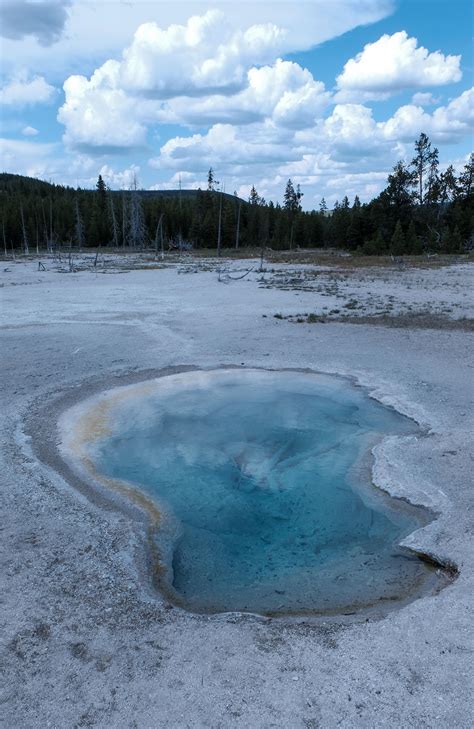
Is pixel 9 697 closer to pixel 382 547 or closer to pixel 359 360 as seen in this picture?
pixel 382 547

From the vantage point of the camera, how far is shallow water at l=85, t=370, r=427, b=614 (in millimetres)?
5082

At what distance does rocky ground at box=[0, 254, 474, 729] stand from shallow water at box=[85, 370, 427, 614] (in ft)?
1.08

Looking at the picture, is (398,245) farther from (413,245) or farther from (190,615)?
(190,615)

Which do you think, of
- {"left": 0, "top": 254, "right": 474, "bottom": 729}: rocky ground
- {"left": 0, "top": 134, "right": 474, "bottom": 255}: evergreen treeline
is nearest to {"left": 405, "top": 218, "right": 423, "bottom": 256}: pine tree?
{"left": 0, "top": 134, "right": 474, "bottom": 255}: evergreen treeline

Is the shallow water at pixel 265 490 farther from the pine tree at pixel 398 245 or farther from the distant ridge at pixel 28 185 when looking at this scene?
the distant ridge at pixel 28 185

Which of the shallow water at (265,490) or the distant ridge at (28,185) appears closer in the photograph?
the shallow water at (265,490)

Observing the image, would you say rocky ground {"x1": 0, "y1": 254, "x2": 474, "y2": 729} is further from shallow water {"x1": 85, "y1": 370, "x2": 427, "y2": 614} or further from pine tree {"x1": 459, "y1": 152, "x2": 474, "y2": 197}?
pine tree {"x1": 459, "y1": 152, "x2": 474, "y2": 197}

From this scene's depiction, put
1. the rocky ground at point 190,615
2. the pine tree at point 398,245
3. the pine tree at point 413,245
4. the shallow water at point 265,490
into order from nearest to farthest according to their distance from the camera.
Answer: the rocky ground at point 190,615 < the shallow water at point 265,490 < the pine tree at point 398,245 < the pine tree at point 413,245

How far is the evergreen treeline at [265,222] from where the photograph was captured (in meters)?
50.0

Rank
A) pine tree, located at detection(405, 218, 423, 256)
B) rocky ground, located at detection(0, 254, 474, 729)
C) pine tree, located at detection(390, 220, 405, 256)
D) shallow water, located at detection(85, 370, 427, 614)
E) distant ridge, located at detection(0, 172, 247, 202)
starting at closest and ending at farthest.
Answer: rocky ground, located at detection(0, 254, 474, 729) → shallow water, located at detection(85, 370, 427, 614) → pine tree, located at detection(390, 220, 405, 256) → pine tree, located at detection(405, 218, 423, 256) → distant ridge, located at detection(0, 172, 247, 202)

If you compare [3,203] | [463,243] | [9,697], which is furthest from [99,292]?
[3,203]

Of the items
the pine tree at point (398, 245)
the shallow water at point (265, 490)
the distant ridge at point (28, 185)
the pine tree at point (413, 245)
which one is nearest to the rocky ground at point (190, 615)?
the shallow water at point (265, 490)

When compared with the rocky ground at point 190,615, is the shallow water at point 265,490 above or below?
below

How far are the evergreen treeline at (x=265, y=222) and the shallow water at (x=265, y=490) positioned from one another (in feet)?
121
